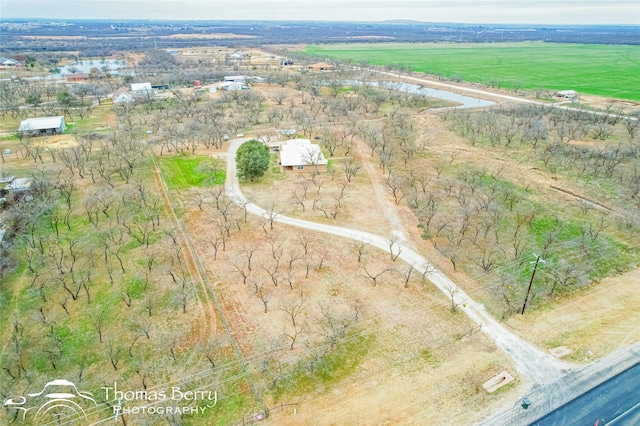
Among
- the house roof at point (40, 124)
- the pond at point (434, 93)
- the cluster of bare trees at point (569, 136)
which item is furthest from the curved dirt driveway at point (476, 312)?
the pond at point (434, 93)

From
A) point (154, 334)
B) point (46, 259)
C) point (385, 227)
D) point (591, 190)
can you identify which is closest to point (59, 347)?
point (154, 334)

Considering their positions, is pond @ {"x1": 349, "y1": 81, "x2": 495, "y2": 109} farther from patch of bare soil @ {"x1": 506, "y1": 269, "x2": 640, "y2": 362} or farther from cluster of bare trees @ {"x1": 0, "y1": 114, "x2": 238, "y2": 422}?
cluster of bare trees @ {"x1": 0, "y1": 114, "x2": 238, "y2": 422}

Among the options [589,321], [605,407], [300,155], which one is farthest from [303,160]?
[605,407]

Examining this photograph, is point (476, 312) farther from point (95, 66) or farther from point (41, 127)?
point (95, 66)

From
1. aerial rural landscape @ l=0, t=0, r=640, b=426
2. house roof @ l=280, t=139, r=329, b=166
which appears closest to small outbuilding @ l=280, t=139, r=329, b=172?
house roof @ l=280, t=139, r=329, b=166

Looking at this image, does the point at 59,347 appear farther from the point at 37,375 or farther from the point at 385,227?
the point at 385,227
